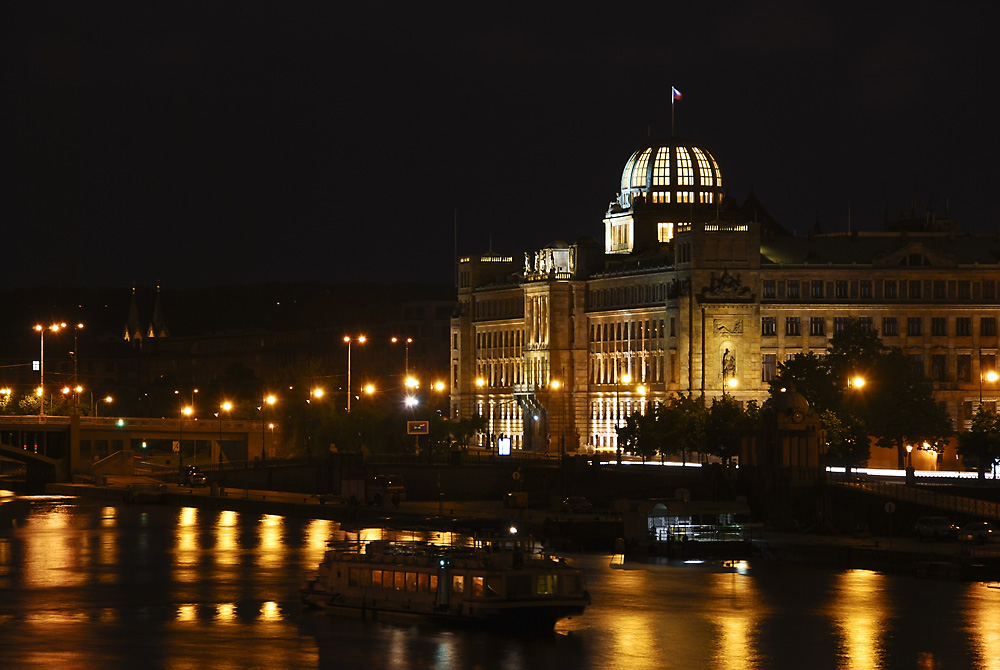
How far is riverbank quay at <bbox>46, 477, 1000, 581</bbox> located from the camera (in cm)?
10306

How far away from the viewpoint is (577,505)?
140 meters

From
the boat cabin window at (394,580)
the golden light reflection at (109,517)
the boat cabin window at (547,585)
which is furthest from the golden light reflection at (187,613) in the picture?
the golden light reflection at (109,517)

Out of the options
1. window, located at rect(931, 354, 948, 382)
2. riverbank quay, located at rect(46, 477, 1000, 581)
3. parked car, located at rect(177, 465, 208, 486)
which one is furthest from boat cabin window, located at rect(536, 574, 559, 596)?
parked car, located at rect(177, 465, 208, 486)

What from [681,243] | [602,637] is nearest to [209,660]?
[602,637]

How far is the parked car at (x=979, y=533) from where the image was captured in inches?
4209

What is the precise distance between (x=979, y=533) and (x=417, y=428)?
85563 mm

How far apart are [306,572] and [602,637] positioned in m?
27.5

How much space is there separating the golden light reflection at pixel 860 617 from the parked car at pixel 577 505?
1276 inches

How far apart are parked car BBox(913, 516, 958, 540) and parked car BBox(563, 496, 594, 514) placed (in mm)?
27966

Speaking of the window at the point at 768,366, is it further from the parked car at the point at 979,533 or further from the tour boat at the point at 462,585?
the tour boat at the point at 462,585

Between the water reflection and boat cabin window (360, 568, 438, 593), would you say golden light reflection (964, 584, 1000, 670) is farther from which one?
boat cabin window (360, 568, 438, 593)

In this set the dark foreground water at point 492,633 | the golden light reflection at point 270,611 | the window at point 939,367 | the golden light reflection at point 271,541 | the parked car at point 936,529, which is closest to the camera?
the dark foreground water at point 492,633

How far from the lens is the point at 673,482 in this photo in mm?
141375

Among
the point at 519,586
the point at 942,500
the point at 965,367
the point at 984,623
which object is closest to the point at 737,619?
the point at 984,623
